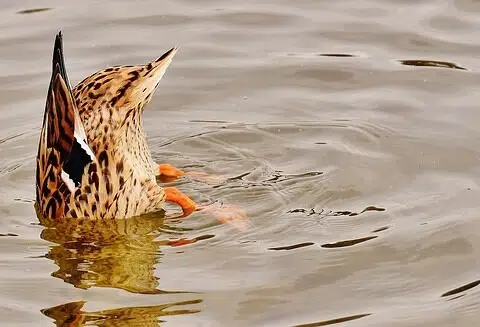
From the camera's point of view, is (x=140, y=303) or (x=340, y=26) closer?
(x=140, y=303)

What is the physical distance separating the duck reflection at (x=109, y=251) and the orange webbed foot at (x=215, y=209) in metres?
0.16

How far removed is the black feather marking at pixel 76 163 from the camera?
7.25 metres

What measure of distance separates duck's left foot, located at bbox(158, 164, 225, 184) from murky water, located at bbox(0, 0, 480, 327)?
0.06m

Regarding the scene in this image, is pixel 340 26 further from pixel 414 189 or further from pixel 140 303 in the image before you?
pixel 140 303

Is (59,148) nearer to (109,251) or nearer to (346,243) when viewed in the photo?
(109,251)

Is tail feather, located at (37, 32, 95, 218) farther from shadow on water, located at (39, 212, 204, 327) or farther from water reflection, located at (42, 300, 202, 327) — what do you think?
water reflection, located at (42, 300, 202, 327)

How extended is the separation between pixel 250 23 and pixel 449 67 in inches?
72.8

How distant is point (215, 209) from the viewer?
739 centimetres

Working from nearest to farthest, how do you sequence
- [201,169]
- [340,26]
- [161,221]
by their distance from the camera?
1. [161,221]
2. [201,169]
3. [340,26]

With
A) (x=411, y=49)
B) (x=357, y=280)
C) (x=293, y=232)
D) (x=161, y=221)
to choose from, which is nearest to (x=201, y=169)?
(x=161, y=221)

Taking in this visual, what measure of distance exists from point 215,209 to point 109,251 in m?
0.69

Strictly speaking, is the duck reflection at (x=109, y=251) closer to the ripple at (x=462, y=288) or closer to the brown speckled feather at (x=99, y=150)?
the brown speckled feather at (x=99, y=150)

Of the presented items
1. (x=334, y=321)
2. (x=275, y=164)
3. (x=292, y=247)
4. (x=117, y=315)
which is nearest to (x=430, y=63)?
(x=275, y=164)

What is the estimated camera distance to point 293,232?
7062mm
